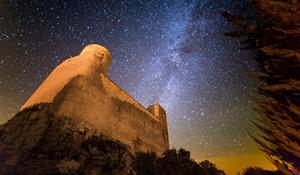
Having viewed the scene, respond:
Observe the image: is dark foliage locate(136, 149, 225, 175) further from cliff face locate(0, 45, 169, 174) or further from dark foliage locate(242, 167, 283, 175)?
dark foliage locate(242, 167, 283, 175)

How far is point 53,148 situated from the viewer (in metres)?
8.13

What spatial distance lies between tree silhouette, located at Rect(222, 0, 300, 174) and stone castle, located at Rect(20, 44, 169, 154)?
8.09 m

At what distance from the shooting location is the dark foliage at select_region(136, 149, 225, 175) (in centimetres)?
1165

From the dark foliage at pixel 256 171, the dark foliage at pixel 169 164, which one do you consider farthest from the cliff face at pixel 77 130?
the dark foliage at pixel 256 171

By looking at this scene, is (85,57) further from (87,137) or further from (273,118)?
(273,118)

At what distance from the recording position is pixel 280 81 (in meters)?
4.13

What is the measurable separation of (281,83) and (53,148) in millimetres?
7855

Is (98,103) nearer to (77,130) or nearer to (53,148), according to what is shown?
(77,130)

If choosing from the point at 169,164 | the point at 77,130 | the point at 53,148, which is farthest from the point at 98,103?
the point at 169,164

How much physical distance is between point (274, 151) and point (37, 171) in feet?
24.1

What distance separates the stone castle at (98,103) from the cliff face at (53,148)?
0.58 m

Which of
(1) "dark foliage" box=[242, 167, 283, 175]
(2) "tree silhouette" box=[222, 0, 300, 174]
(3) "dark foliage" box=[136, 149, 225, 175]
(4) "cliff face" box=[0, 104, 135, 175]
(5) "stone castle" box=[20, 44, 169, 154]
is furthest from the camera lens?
(3) "dark foliage" box=[136, 149, 225, 175]

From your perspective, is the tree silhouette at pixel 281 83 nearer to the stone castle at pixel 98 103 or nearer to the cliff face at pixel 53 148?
the cliff face at pixel 53 148

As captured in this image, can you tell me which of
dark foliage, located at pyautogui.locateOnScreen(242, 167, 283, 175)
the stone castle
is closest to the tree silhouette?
dark foliage, located at pyautogui.locateOnScreen(242, 167, 283, 175)
